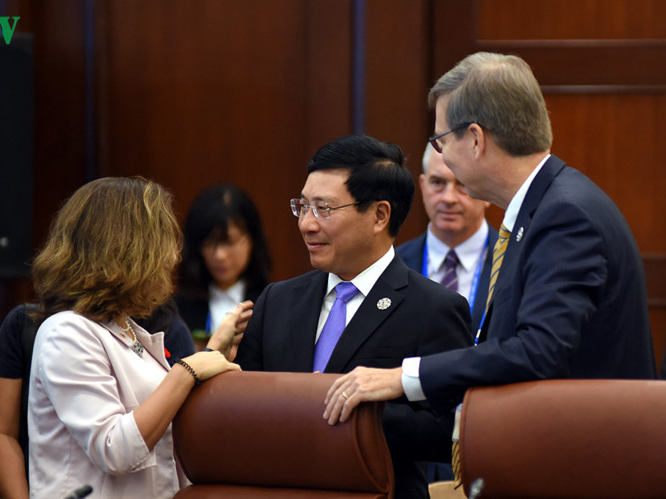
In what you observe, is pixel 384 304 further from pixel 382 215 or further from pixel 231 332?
pixel 231 332

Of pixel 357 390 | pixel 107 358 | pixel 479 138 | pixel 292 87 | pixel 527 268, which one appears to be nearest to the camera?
pixel 357 390

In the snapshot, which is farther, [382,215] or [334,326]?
[382,215]

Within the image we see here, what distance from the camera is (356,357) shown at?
236 centimetres

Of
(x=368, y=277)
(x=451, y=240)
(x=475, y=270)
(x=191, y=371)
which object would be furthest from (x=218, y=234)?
(x=191, y=371)

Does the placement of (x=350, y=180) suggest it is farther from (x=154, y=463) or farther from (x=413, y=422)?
(x=154, y=463)

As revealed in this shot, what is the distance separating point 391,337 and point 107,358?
68 cm

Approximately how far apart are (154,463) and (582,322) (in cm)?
96

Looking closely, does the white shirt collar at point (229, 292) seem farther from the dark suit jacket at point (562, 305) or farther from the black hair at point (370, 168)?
the dark suit jacket at point (562, 305)

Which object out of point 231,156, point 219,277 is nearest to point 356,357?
point 219,277

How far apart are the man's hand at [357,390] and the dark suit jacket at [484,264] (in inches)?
58.7

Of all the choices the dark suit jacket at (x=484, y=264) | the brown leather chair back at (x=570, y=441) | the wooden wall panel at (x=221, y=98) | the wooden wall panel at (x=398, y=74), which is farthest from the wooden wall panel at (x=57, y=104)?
the brown leather chair back at (x=570, y=441)

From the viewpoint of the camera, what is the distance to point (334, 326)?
2.46 meters

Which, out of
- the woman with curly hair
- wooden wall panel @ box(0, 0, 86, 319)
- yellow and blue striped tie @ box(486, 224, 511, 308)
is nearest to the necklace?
the woman with curly hair

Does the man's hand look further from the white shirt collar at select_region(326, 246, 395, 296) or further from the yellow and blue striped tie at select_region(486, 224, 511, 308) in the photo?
the white shirt collar at select_region(326, 246, 395, 296)
